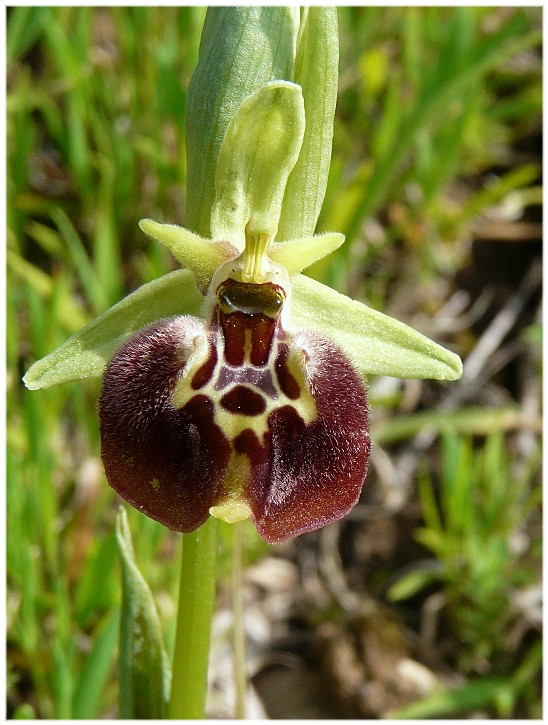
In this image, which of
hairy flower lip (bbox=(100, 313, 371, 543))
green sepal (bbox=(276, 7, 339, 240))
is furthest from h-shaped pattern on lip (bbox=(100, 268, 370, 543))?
green sepal (bbox=(276, 7, 339, 240))

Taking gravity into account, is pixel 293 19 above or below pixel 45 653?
above

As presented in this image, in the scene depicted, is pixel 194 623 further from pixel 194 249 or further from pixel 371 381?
pixel 371 381

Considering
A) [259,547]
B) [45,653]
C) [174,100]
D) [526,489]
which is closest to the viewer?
[45,653]

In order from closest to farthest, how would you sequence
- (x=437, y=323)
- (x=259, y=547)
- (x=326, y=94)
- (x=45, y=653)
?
(x=326, y=94) → (x=45, y=653) → (x=259, y=547) → (x=437, y=323)

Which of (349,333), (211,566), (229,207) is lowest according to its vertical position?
(211,566)

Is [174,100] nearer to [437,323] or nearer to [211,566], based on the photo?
[437,323]

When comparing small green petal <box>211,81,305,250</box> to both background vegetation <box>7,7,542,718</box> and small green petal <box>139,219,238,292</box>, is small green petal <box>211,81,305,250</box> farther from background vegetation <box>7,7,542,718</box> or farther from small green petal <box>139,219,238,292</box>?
background vegetation <box>7,7,542,718</box>

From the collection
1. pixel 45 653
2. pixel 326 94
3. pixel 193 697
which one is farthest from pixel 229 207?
pixel 45 653

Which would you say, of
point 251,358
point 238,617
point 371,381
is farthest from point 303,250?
point 371,381
